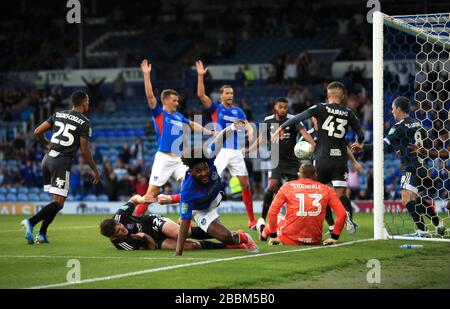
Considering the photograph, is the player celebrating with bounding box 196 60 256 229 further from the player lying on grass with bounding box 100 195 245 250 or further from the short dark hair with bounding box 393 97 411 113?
the player lying on grass with bounding box 100 195 245 250

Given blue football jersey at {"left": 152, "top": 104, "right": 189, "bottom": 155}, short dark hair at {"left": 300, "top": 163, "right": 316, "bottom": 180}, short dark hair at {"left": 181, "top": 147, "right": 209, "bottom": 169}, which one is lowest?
short dark hair at {"left": 300, "top": 163, "right": 316, "bottom": 180}

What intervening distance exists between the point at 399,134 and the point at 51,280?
6.58m

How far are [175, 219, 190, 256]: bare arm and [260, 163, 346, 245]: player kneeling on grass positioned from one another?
4.83 ft

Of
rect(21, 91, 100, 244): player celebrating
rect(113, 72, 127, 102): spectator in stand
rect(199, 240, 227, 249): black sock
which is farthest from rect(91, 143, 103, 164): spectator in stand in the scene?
rect(199, 240, 227, 249): black sock

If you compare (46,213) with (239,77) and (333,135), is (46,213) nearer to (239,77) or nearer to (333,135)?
(333,135)

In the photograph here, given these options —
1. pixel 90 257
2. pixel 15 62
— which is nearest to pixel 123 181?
pixel 15 62

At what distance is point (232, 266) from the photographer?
9.22 metres

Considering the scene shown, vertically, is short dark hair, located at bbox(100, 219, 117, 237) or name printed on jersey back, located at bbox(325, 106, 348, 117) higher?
name printed on jersey back, located at bbox(325, 106, 348, 117)

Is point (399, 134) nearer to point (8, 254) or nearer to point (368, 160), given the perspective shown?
point (8, 254)

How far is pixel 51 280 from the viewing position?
827 centimetres

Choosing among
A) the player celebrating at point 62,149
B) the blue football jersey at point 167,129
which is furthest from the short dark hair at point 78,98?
the blue football jersey at point 167,129

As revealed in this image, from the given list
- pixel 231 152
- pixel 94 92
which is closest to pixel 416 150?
pixel 231 152

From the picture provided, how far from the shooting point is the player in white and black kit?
12922mm

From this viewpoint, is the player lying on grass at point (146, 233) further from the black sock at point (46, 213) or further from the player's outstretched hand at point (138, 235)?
the black sock at point (46, 213)
